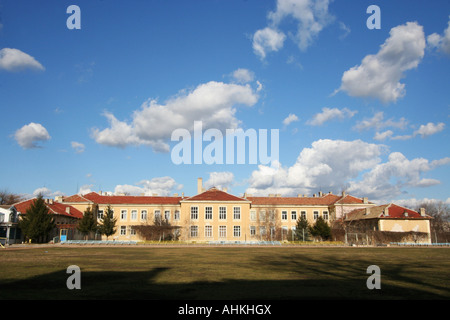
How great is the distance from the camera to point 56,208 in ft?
174

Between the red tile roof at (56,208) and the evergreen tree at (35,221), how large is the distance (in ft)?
15.3

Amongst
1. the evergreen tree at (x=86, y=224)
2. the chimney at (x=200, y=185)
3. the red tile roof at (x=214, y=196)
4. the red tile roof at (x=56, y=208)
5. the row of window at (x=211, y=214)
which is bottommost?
the evergreen tree at (x=86, y=224)

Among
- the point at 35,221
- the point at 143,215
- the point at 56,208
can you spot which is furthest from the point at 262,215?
the point at 35,221

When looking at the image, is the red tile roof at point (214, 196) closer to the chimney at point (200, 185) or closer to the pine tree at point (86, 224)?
the chimney at point (200, 185)

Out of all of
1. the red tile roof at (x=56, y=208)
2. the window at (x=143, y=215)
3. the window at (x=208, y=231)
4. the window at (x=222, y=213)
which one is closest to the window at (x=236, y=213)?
the window at (x=222, y=213)

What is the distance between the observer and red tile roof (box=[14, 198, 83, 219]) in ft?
159

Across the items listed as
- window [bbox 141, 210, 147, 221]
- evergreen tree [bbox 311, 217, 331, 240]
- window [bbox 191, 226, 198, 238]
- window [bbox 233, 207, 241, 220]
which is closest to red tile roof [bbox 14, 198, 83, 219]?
window [bbox 141, 210, 147, 221]

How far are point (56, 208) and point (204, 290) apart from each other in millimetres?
48009

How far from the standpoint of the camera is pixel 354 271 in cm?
1595

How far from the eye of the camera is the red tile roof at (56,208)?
48516 millimetres

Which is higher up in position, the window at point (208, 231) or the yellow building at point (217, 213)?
the yellow building at point (217, 213)
